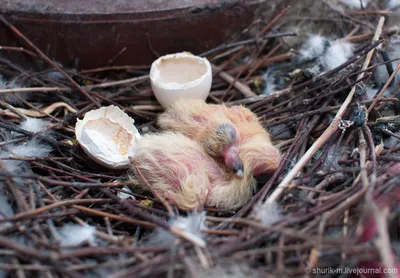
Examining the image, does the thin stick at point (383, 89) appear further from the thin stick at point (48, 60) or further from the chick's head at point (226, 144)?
the thin stick at point (48, 60)

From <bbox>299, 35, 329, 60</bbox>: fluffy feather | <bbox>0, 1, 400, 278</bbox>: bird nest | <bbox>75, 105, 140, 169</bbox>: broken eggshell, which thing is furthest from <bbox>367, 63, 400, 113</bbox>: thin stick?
<bbox>75, 105, 140, 169</bbox>: broken eggshell

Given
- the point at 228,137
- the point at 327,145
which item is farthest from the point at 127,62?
the point at 327,145

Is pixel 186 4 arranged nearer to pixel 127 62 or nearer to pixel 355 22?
pixel 127 62

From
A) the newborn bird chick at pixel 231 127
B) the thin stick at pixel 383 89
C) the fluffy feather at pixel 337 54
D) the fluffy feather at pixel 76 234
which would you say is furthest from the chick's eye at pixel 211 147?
the fluffy feather at pixel 337 54

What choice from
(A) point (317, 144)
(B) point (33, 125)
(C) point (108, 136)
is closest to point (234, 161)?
(A) point (317, 144)

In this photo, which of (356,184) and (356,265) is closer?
(356,265)
